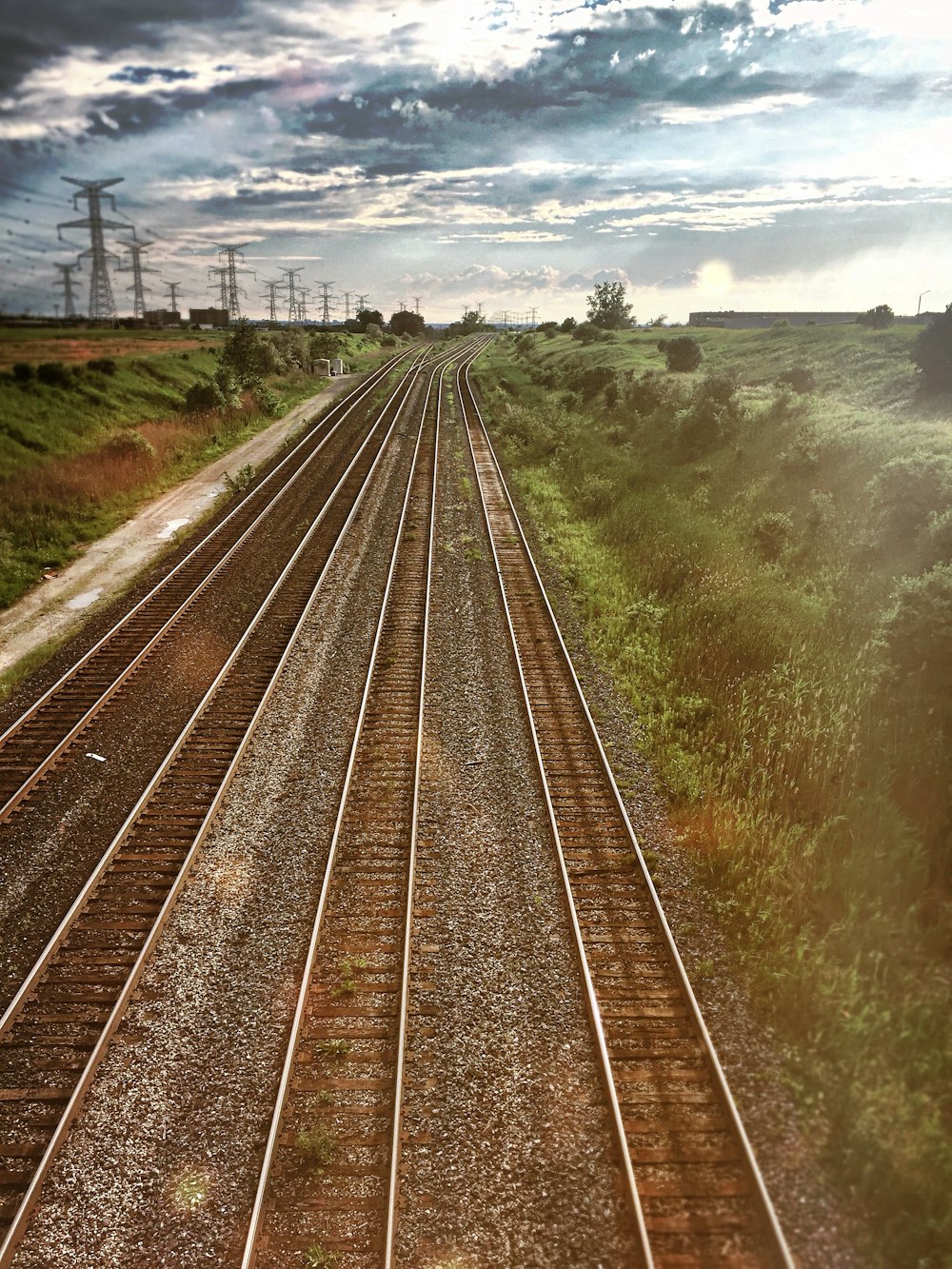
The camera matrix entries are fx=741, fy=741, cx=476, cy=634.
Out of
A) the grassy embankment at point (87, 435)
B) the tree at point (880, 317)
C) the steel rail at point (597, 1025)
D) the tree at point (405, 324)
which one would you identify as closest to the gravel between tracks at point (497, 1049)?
the steel rail at point (597, 1025)

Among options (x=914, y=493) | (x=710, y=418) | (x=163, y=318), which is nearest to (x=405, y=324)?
(x=163, y=318)

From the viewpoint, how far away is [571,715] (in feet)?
42.3

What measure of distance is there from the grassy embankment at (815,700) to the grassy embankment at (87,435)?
1440 cm

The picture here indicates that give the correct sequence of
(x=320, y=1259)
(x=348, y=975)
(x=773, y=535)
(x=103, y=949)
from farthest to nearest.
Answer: (x=773, y=535) → (x=103, y=949) → (x=348, y=975) → (x=320, y=1259)

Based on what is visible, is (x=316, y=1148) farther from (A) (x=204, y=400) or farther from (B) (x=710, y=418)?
(A) (x=204, y=400)

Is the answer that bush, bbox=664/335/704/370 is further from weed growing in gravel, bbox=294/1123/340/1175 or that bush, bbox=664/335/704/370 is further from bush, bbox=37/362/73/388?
weed growing in gravel, bbox=294/1123/340/1175

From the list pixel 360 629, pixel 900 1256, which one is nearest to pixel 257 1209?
pixel 900 1256

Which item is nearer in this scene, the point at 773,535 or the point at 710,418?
the point at 773,535

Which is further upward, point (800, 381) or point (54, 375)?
point (800, 381)

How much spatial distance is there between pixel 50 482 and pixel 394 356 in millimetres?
69110

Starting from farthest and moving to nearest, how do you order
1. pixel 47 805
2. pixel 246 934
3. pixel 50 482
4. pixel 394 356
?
pixel 394 356 → pixel 50 482 → pixel 47 805 → pixel 246 934

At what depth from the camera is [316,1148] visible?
6.13 m

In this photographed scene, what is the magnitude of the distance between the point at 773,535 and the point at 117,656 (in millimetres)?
16786

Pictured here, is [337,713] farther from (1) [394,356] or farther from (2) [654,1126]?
(1) [394,356]
